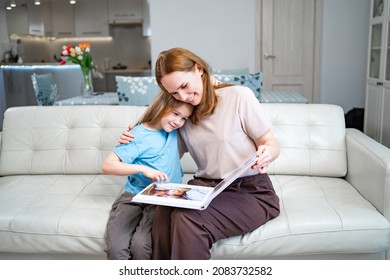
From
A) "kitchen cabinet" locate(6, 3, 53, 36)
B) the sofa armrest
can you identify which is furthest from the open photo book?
"kitchen cabinet" locate(6, 3, 53, 36)

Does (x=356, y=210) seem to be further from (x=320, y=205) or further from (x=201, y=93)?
(x=201, y=93)

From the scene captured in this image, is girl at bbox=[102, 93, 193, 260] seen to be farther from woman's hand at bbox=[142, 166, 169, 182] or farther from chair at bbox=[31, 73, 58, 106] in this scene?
chair at bbox=[31, 73, 58, 106]

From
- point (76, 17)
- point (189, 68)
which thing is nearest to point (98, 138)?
point (189, 68)

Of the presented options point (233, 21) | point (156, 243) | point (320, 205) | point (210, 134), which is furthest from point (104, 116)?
point (233, 21)

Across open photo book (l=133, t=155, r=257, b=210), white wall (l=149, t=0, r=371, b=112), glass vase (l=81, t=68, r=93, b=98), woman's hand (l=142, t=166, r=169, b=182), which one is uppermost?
white wall (l=149, t=0, r=371, b=112)

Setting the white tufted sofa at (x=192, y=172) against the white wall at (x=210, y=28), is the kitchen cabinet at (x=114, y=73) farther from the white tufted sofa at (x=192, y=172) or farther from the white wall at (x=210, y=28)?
the white tufted sofa at (x=192, y=172)

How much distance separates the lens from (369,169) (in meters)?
1.93

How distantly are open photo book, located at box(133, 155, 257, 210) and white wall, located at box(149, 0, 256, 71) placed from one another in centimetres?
463

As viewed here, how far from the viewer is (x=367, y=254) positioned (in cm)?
177

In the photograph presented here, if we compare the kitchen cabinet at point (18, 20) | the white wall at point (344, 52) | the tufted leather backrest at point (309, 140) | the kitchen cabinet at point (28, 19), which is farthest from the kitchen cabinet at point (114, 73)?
the tufted leather backrest at point (309, 140)

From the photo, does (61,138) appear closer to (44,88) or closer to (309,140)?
(309,140)

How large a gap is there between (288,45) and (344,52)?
77 centimetres

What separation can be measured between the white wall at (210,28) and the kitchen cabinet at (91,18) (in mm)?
2339

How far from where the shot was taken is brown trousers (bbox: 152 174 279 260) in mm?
1446
